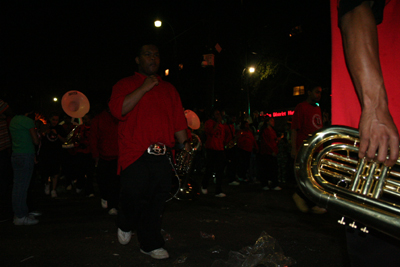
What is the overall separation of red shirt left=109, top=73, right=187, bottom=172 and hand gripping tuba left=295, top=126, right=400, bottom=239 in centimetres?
198

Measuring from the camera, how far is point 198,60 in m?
31.9

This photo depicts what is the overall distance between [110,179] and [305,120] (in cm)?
341

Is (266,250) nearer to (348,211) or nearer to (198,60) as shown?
(348,211)

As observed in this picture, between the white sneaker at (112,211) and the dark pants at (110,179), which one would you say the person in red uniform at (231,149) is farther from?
the white sneaker at (112,211)

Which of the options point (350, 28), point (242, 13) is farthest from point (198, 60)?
point (350, 28)

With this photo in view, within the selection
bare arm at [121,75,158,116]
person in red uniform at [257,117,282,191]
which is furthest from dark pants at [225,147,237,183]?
bare arm at [121,75,158,116]

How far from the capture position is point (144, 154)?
113 inches

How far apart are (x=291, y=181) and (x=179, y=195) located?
4.67 m

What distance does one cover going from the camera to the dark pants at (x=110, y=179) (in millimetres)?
4938

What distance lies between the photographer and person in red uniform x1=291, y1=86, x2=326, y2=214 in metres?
4.71

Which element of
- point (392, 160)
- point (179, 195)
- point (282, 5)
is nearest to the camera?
point (392, 160)

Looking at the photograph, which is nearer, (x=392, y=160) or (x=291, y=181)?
(x=392, y=160)

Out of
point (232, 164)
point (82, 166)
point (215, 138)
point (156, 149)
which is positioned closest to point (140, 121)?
point (156, 149)

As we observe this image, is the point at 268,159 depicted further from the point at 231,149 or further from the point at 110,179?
the point at 110,179
